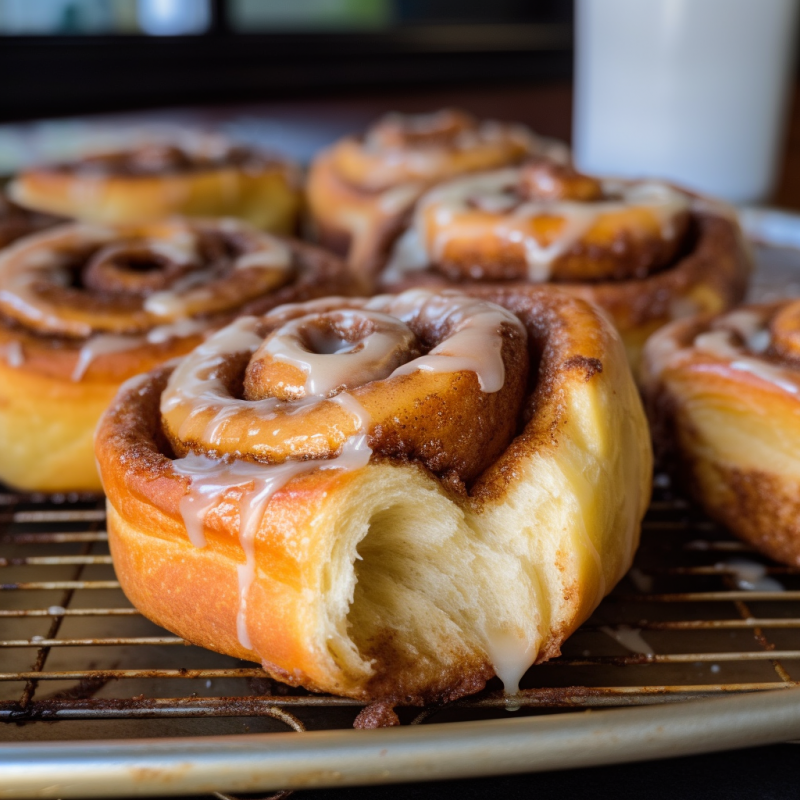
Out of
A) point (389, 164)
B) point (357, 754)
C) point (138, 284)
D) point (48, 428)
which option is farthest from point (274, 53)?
point (357, 754)

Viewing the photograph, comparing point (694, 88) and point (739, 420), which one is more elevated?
point (694, 88)

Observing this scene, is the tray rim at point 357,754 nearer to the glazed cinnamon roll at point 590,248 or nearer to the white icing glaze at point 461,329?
the white icing glaze at point 461,329

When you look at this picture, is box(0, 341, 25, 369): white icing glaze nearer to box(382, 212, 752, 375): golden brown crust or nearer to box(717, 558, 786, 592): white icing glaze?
box(382, 212, 752, 375): golden brown crust

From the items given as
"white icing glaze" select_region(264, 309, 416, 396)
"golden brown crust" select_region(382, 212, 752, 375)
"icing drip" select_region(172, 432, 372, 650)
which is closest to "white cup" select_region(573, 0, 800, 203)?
"golden brown crust" select_region(382, 212, 752, 375)

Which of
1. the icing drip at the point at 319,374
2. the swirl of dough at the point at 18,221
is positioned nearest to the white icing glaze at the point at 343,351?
the icing drip at the point at 319,374

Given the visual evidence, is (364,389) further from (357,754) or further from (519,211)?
(519,211)

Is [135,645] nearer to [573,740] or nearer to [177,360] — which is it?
[177,360]
